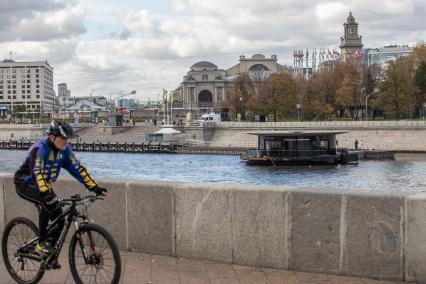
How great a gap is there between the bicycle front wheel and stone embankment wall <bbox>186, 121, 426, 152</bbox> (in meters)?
85.0

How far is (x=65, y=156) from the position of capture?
7.33 m

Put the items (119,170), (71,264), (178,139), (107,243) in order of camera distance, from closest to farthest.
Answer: (107,243) < (71,264) < (119,170) < (178,139)

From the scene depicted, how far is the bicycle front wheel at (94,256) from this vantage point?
263 inches

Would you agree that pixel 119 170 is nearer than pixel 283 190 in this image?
No

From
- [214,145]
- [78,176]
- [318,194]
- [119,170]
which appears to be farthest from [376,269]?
[214,145]

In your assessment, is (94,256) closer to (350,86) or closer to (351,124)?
(351,124)

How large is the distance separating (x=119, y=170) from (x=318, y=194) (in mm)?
66852

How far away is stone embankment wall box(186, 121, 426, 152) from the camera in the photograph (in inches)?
3462

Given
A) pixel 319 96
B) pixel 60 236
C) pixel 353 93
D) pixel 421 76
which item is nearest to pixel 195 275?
pixel 60 236

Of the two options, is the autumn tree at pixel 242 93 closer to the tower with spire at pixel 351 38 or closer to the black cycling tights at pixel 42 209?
the tower with spire at pixel 351 38

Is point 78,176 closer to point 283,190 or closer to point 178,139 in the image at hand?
point 283,190

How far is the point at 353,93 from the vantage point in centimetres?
10512

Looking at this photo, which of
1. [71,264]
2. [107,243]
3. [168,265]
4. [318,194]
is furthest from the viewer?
[168,265]

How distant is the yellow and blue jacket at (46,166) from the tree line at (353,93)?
303 ft
